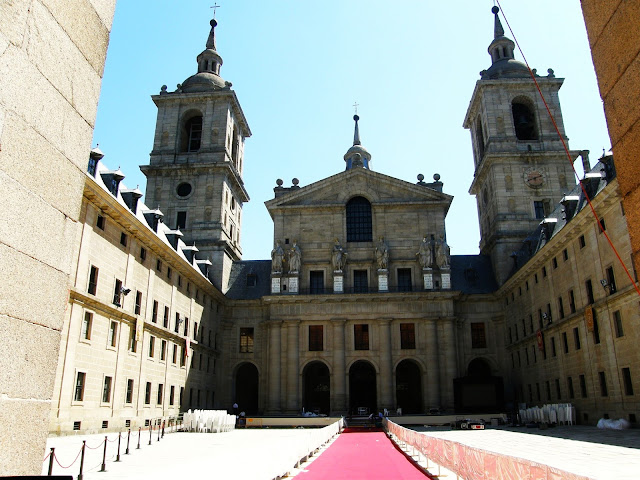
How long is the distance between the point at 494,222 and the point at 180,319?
31.3 m

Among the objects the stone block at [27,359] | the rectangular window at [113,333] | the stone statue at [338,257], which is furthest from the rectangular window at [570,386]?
the stone block at [27,359]

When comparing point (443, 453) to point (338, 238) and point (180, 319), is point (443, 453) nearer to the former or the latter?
point (180, 319)

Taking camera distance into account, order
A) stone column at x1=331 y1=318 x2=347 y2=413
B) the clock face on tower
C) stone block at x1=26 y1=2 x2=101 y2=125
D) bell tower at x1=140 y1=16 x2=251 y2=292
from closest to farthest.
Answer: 1. stone block at x1=26 y1=2 x2=101 y2=125
2. stone column at x1=331 y1=318 x2=347 y2=413
3. the clock face on tower
4. bell tower at x1=140 y1=16 x2=251 y2=292

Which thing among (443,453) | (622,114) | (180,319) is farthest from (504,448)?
(180,319)

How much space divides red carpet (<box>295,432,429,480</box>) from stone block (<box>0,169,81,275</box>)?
10949 mm

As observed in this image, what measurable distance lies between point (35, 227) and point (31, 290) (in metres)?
0.59

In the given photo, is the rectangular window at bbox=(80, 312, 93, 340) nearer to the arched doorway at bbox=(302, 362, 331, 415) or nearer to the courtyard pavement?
the courtyard pavement

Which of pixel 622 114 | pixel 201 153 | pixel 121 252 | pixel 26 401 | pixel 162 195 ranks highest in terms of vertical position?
pixel 201 153

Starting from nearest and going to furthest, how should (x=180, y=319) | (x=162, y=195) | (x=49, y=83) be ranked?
(x=49, y=83) → (x=180, y=319) → (x=162, y=195)

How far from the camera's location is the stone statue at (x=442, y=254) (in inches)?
1923

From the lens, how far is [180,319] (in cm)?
4066

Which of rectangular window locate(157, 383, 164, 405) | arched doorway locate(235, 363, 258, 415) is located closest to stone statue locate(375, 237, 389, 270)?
arched doorway locate(235, 363, 258, 415)

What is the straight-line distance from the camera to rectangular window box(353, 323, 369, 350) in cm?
4766

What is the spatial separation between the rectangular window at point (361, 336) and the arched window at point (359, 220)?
8.57 metres
